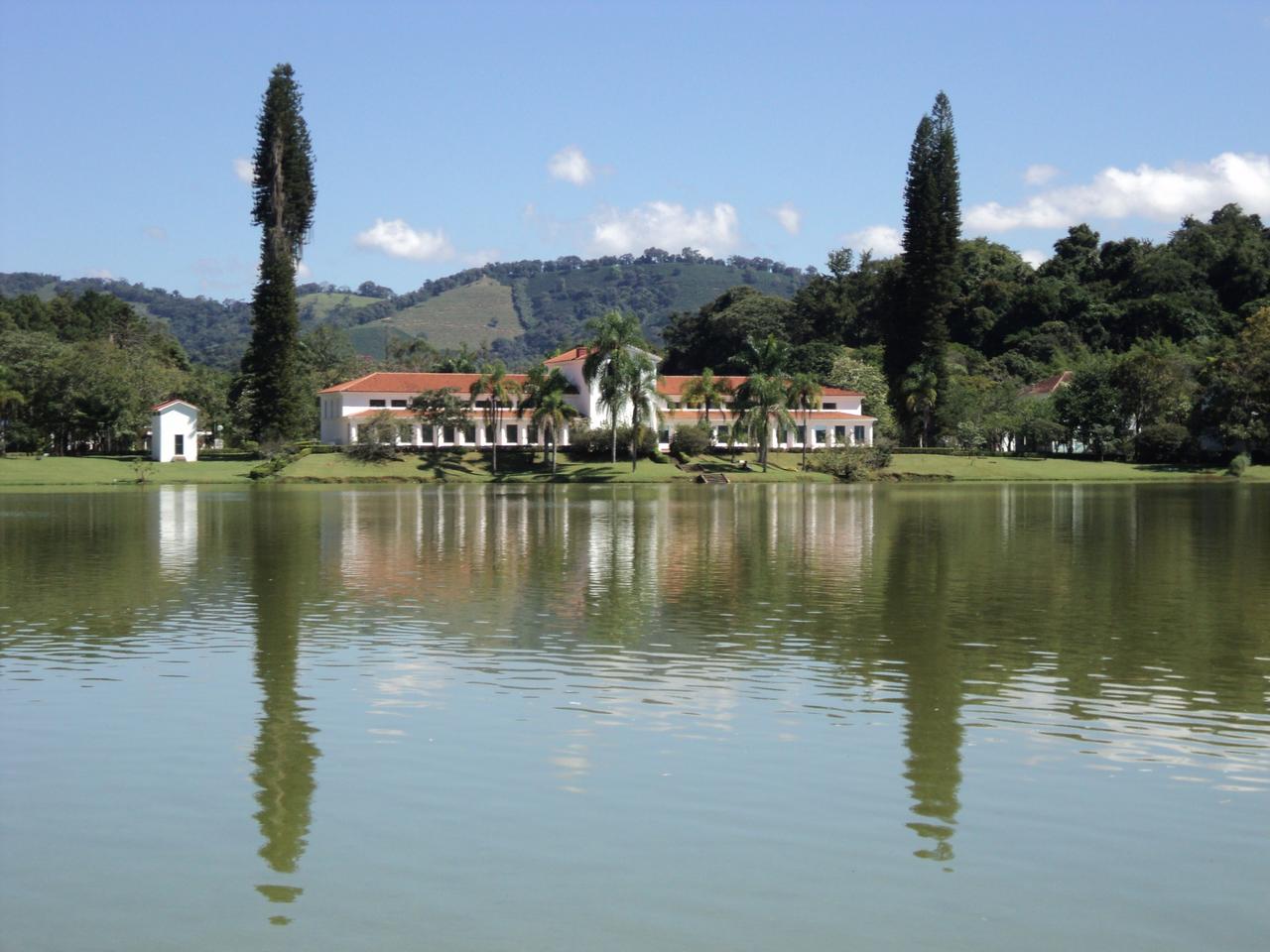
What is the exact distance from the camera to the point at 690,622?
19.3 m

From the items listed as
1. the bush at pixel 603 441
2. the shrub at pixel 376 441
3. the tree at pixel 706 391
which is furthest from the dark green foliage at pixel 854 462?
the shrub at pixel 376 441

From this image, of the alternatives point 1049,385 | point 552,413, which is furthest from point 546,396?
point 1049,385

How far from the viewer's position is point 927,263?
92.4 metres

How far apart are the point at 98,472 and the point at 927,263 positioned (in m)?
55.2

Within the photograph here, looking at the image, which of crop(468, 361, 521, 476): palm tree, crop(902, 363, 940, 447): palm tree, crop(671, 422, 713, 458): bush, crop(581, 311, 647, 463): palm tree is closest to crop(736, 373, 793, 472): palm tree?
crop(671, 422, 713, 458): bush

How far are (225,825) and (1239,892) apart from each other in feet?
22.3

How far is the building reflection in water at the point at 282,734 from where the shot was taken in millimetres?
9016

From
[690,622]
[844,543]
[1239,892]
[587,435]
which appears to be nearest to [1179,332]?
[587,435]

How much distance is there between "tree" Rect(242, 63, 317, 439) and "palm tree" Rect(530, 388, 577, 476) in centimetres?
1604

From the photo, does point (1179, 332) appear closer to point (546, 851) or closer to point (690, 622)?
point (690, 622)

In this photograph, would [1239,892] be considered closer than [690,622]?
Yes

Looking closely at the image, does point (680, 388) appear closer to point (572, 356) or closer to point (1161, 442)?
point (572, 356)

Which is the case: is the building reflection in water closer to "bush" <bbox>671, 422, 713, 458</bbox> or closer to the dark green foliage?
the dark green foliage

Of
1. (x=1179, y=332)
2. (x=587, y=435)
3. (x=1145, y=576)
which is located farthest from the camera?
(x=1179, y=332)
